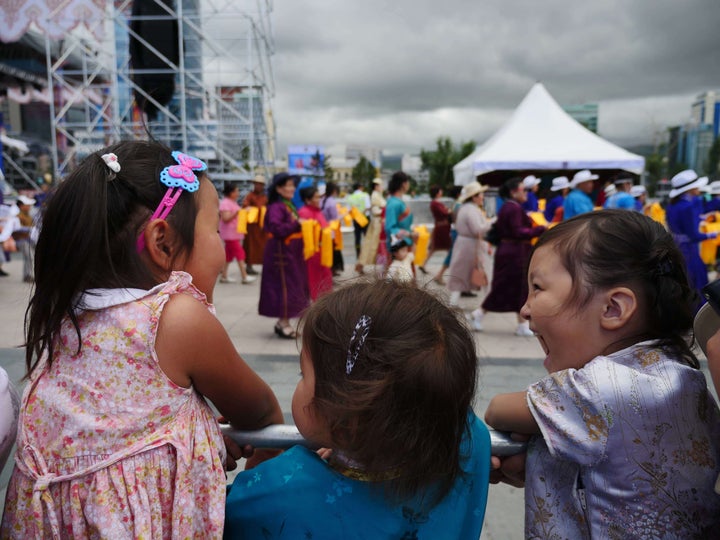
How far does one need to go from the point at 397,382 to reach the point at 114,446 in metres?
0.54

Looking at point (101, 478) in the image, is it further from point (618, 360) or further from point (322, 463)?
point (618, 360)

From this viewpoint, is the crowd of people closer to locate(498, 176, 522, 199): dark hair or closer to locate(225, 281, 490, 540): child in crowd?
locate(225, 281, 490, 540): child in crowd

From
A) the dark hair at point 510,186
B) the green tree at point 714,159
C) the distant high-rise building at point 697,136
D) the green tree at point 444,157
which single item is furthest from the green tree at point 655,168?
the dark hair at point 510,186

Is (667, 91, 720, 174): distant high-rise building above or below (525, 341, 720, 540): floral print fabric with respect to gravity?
above

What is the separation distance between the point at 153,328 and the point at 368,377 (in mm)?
418

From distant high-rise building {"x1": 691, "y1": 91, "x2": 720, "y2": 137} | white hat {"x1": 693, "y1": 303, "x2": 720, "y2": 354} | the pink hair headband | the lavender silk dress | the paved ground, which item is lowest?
the paved ground

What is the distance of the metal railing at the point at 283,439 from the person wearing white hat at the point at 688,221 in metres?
5.26

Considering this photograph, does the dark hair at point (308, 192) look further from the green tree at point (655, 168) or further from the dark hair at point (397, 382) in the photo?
the green tree at point (655, 168)

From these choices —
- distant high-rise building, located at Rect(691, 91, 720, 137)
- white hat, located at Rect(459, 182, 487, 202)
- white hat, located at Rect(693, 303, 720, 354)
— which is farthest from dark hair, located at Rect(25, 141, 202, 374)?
distant high-rise building, located at Rect(691, 91, 720, 137)

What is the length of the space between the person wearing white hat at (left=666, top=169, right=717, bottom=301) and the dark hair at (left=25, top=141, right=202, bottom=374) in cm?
565

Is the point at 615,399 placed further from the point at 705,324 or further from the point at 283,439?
the point at 283,439

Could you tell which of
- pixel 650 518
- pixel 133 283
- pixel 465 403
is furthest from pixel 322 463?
pixel 650 518

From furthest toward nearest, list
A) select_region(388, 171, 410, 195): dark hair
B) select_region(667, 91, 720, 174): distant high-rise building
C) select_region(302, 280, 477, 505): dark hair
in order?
select_region(667, 91, 720, 174): distant high-rise building → select_region(388, 171, 410, 195): dark hair → select_region(302, 280, 477, 505): dark hair

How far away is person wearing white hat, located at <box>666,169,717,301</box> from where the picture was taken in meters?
5.73
